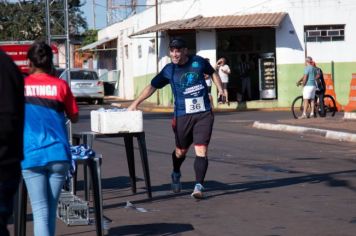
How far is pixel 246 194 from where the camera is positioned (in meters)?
11.4

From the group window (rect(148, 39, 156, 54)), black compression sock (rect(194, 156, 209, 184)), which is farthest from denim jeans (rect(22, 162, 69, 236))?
window (rect(148, 39, 156, 54))

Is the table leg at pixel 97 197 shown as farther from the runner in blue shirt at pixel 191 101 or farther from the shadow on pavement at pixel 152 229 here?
the runner in blue shirt at pixel 191 101

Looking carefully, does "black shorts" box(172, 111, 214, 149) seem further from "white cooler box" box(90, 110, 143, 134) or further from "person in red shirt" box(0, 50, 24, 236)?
"person in red shirt" box(0, 50, 24, 236)

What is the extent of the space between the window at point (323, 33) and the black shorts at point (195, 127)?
2447cm

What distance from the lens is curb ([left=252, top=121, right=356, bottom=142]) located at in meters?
19.9

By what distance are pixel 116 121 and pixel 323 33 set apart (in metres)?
25.8

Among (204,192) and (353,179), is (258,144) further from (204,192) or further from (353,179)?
(204,192)

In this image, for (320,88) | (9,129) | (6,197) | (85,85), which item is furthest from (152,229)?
(85,85)

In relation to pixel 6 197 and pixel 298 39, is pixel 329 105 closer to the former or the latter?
pixel 298 39

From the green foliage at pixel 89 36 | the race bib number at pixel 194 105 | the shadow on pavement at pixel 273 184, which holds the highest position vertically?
the green foliage at pixel 89 36

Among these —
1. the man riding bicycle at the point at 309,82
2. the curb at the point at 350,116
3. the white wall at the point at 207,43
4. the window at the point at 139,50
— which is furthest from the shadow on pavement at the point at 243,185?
the window at the point at 139,50

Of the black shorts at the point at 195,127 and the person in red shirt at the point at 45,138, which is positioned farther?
the black shorts at the point at 195,127

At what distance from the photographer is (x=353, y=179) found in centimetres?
1269

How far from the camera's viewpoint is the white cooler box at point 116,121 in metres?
10.2
